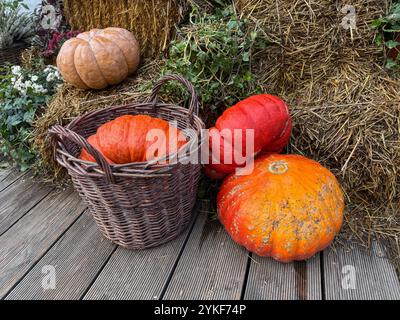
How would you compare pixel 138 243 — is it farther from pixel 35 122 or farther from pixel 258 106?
pixel 35 122

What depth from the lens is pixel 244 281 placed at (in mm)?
1452

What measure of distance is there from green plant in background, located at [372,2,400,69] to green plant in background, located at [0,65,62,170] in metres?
1.96

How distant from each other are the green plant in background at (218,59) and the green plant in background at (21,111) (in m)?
0.95

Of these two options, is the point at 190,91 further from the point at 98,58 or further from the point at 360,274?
the point at 360,274

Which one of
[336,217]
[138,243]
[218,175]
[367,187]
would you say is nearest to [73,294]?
[138,243]

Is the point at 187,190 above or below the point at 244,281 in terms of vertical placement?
above

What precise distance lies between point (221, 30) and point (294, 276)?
49.2 inches

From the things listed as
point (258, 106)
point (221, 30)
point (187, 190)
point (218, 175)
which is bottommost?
point (218, 175)

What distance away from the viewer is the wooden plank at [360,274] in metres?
1.38

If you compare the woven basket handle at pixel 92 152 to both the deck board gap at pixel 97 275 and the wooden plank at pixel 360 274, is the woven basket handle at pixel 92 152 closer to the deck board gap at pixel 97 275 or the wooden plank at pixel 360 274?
the deck board gap at pixel 97 275

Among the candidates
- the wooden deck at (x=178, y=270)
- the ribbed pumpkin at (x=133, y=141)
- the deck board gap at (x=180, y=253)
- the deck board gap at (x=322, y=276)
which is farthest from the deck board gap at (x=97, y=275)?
the deck board gap at (x=322, y=276)

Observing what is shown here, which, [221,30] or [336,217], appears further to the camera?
[221,30]
